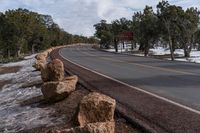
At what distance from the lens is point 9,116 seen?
1328 cm

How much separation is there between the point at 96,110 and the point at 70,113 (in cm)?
337

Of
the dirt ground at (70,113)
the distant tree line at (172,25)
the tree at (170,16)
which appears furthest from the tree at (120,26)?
the dirt ground at (70,113)

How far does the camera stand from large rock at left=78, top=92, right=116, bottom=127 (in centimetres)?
866

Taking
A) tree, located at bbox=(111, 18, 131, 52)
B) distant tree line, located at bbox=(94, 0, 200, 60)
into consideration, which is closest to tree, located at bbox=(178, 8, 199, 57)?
distant tree line, located at bbox=(94, 0, 200, 60)

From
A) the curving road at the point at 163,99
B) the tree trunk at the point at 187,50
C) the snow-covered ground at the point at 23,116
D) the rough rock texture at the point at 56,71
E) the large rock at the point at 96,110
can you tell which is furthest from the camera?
the tree trunk at the point at 187,50

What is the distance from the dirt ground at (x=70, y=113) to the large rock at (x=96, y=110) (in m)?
0.23

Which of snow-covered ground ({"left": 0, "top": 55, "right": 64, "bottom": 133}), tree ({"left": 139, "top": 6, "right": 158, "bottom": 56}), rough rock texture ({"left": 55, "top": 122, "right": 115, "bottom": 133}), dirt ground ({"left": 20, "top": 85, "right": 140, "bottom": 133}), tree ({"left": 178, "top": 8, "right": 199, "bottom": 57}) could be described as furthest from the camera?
tree ({"left": 139, "top": 6, "right": 158, "bottom": 56})

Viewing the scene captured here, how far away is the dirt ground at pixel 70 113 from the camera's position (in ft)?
30.6

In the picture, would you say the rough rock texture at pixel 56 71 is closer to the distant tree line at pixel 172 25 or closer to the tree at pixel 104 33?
the distant tree line at pixel 172 25

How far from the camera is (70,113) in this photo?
39.0ft

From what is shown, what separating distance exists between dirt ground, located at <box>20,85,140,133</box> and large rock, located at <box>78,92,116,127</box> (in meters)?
0.23

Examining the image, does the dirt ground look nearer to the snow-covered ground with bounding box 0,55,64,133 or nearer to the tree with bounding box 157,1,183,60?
the snow-covered ground with bounding box 0,55,64,133

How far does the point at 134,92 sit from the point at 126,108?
3.22 m

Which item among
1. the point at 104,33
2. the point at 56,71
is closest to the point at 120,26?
the point at 104,33
